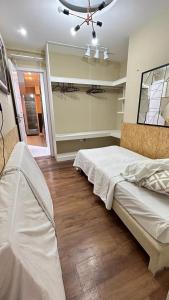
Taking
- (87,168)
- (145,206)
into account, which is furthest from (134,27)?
(145,206)

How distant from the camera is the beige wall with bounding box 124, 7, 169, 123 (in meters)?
2.00

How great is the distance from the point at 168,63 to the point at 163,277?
2.48 m

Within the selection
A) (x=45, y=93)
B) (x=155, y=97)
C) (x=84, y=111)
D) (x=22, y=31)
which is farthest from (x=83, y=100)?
(x=155, y=97)

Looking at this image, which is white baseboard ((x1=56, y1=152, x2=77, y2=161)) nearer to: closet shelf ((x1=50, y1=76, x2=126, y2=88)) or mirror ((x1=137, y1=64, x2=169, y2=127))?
closet shelf ((x1=50, y1=76, x2=126, y2=88))

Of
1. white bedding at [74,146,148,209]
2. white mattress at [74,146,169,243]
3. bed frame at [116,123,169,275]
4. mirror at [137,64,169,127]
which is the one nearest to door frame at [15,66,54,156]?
white bedding at [74,146,148,209]

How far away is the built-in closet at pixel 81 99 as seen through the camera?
3.27 m

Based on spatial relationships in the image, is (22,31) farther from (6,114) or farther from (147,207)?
(147,207)

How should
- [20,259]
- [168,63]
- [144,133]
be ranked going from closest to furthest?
[20,259] < [168,63] < [144,133]

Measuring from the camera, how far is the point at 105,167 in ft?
6.25

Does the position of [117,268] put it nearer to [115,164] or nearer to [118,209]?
[118,209]

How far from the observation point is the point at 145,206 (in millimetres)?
1183

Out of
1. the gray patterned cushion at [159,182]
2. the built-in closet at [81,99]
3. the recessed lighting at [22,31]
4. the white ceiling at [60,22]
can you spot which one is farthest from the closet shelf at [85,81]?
the gray patterned cushion at [159,182]

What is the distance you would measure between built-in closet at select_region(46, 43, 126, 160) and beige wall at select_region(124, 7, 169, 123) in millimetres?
444

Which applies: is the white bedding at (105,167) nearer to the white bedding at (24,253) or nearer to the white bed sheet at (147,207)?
the white bed sheet at (147,207)
